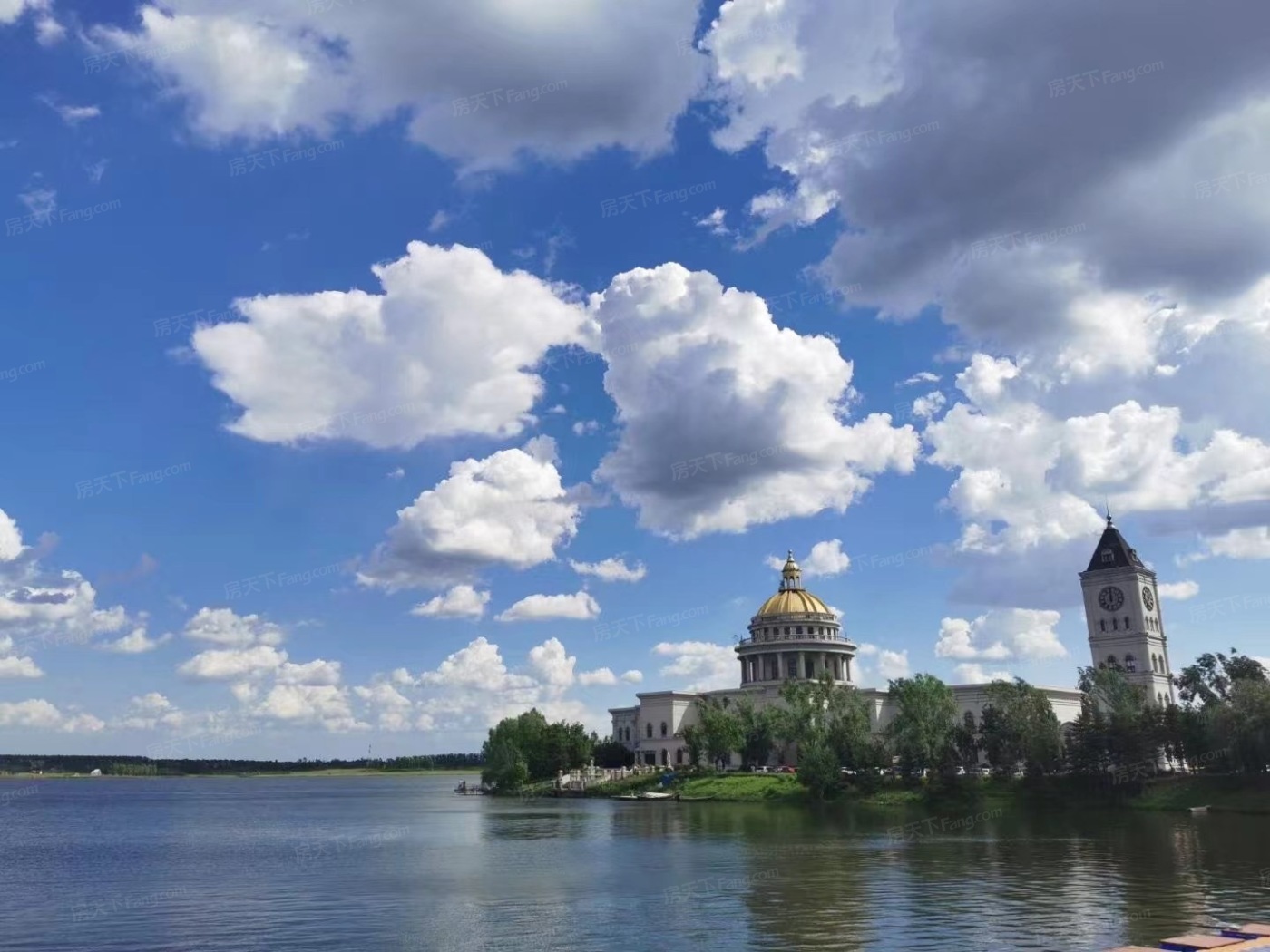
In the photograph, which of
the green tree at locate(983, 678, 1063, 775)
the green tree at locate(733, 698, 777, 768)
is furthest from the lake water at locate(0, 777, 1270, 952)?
the green tree at locate(733, 698, 777, 768)

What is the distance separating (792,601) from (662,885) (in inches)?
5289

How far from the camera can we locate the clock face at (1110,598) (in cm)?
14925

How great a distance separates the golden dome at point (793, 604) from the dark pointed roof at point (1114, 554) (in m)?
45.9

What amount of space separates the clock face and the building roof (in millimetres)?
46228

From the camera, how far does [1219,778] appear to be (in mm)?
90250

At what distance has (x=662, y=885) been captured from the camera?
51500 mm

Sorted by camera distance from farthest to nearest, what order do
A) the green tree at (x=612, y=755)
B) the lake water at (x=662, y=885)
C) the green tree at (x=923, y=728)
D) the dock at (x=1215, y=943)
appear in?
the green tree at (x=612, y=755) → the green tree at (x=923, y=728) → the lake water at (x=662, y=885) → the dock at (x=1215, y=943)

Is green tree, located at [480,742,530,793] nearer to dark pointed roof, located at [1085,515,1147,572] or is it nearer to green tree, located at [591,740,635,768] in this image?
green tree, located at [591,740,635,768]

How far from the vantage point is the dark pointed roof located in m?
151

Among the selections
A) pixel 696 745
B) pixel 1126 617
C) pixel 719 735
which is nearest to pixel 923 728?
pixel 719 735

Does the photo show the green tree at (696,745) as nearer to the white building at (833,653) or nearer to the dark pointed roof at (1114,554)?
the white building at (833,653)

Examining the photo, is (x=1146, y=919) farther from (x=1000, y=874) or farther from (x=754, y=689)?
(x=754, y=689)

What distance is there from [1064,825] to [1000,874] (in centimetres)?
2890

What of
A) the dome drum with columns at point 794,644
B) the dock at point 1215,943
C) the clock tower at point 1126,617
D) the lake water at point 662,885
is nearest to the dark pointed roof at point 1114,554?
the clock tower at point 1126,617
